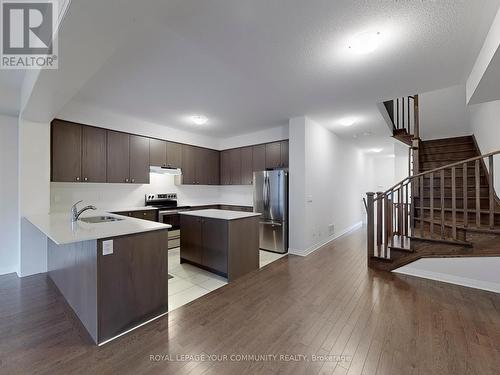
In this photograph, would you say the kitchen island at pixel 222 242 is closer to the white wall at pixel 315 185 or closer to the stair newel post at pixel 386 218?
the white wall at pixel 315 185

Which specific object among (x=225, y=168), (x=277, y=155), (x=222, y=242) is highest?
(x=277, y=155)

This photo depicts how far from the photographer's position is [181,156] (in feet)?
17.4

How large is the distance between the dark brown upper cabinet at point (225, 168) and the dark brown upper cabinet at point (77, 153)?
9.45ft

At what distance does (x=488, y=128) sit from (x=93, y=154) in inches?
266

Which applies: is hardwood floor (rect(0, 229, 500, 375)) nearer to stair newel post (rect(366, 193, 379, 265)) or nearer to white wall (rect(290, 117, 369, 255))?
stair newel post (rect(366, 193, 379, 265))

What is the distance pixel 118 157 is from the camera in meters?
4.20

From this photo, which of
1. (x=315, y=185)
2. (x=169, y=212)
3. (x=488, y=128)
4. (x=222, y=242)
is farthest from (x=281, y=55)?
(x=488, y=128)

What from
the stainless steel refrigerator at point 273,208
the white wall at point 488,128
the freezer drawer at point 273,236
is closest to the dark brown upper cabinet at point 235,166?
the stainless steel refrigerator at point 273,208

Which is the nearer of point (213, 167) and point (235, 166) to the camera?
point (235, 166)

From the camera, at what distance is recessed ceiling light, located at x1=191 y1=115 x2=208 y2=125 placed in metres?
4.41

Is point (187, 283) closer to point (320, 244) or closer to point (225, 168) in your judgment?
point (320, 244)

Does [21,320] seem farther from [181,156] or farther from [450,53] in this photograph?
[450,53]

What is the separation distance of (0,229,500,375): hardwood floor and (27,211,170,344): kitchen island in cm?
13

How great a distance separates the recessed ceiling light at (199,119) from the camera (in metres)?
4.41
